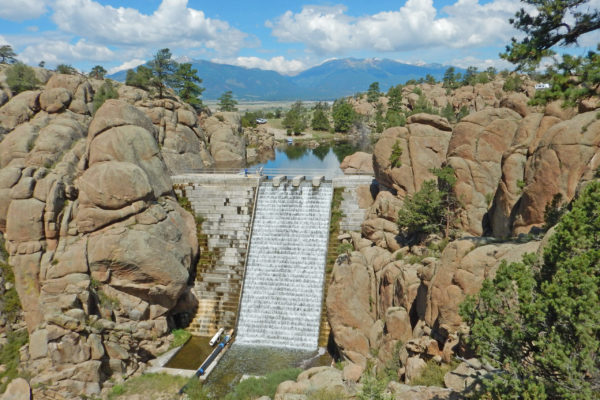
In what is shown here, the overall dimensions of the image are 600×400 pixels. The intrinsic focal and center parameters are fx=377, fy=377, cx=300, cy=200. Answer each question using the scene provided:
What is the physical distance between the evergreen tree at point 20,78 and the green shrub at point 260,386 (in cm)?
4103

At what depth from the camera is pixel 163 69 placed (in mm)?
62625

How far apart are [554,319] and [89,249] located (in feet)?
90.5

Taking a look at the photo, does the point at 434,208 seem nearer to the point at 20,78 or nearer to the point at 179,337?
the point at 179,337

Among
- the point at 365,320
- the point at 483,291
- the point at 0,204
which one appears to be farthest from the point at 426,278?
the point at 0,204

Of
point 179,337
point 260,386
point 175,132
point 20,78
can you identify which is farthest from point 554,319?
point 20,78

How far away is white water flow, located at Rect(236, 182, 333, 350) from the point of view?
Answer: 96.8 ft

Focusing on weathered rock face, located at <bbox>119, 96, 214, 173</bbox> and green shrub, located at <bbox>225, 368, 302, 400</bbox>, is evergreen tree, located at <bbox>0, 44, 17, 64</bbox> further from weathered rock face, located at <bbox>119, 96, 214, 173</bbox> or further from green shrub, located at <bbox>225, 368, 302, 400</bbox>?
green shrub, located at <bbox>225, 368, 302, 400</bbox>

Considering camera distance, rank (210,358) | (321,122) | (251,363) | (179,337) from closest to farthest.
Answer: (210,358)
(251,363)
(179,337)
(321,122)

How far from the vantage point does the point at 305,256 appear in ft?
108

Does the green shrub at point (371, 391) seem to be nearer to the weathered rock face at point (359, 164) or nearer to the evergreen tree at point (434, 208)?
the evergreen tree at point (434, 208)

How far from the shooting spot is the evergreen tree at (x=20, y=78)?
137 ft

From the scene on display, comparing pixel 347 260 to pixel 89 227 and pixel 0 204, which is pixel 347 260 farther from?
pixel 0 204

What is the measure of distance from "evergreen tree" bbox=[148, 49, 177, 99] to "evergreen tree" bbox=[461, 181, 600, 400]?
58182mm

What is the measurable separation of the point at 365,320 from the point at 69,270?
67.8ft
